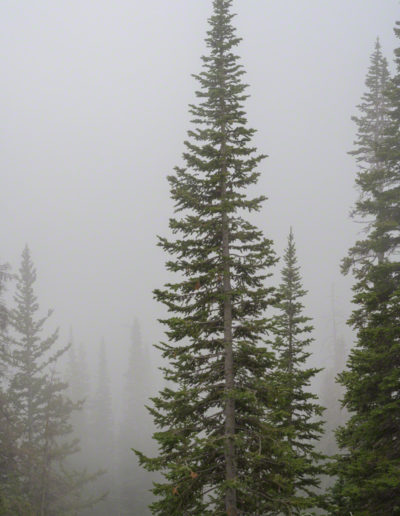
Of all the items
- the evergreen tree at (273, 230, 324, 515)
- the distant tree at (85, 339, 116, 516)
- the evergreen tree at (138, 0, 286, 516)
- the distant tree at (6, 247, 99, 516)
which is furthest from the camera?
the distant tree at (85, 339, 116, 516)

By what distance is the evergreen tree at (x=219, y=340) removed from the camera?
30.8 feet

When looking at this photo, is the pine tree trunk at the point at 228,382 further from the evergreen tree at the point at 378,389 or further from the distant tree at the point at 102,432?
the distant tree at the point at 102,432

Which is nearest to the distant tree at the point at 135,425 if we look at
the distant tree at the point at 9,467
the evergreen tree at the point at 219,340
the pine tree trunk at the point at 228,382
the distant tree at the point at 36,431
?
the distant tree at the point at 36,431

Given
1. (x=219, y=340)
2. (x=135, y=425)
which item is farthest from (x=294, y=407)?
(x=135, y=425)

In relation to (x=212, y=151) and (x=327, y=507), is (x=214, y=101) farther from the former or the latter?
(x=327, y=507)

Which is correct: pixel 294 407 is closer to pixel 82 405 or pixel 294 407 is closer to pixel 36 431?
pixel 36 431

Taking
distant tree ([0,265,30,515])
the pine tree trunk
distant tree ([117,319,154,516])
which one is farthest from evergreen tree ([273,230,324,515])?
distant tree ([117,319,154,516])

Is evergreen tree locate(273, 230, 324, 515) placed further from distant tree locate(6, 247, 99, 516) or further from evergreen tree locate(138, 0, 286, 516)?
distant tree locate(6, 247, 99, 516)

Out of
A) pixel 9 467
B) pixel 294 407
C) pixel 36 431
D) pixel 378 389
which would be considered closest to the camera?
pixel 378 389

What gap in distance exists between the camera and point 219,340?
10.3m

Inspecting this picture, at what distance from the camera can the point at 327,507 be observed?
34.2 ft

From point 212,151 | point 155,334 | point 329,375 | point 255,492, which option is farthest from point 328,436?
point 155,334

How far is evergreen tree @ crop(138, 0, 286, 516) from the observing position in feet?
30.8

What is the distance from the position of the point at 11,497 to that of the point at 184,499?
40.4 ft
